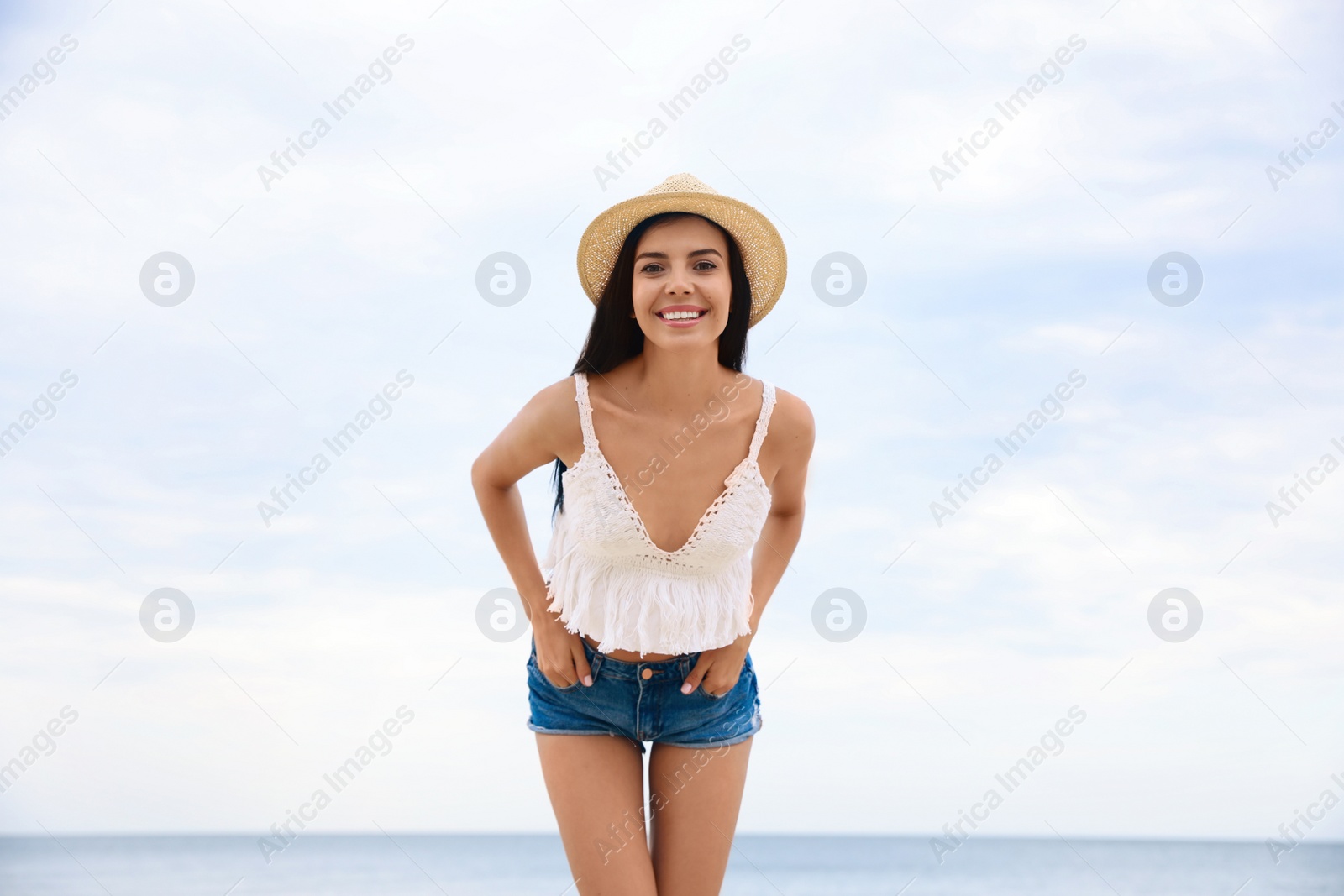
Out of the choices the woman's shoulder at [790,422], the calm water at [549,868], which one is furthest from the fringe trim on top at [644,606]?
the calm water at [549,868]

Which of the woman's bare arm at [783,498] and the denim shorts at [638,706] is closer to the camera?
the denim shorts at [638,706]

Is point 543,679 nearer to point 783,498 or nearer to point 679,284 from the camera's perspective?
point 783,498

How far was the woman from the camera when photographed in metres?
2.71

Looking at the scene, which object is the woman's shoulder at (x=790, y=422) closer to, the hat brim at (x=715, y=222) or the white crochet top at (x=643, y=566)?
the white crochet top at (x=643, y=566)

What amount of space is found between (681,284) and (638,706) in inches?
39.6

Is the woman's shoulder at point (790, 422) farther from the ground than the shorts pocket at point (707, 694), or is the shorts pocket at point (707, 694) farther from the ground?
the woman's shoulder at point (790, 422)

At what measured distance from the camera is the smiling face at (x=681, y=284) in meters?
2.68

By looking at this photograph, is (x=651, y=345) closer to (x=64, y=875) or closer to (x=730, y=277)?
(x=730, y=277)

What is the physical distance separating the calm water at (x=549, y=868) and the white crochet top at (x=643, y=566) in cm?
776

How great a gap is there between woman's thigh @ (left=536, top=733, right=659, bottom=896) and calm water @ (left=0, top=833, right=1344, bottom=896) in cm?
756

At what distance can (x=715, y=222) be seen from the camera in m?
2.79

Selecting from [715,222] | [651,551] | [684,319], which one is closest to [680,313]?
[684,319]

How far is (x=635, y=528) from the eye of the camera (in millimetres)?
2705

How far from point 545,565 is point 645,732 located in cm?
50
